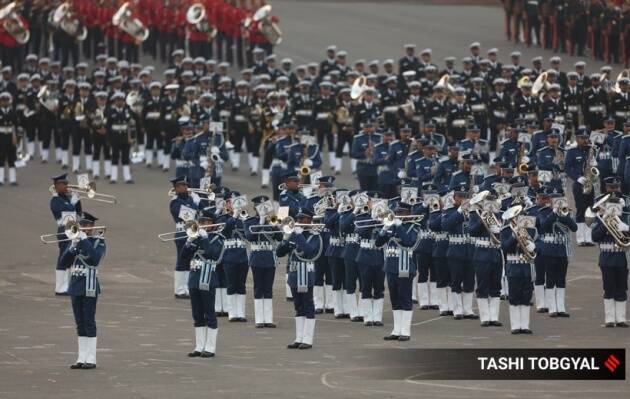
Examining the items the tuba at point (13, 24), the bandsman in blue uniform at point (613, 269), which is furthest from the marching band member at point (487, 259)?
the tuba at point (13, 24)

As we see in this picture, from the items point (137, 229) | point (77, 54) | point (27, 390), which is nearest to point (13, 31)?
point (77, 54)

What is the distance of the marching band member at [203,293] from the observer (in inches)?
1173

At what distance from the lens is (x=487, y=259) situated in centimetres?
3303

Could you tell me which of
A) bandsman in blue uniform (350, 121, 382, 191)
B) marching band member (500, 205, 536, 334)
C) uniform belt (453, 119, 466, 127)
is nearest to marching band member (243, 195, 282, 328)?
marching band member (500, 205, 536, 334)

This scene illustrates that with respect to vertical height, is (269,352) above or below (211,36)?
below

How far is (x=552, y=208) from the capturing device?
33.3m

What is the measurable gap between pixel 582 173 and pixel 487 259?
798 centimetres

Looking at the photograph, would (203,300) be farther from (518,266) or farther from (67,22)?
(67,22)

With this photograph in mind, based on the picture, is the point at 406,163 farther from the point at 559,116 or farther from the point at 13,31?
the point at 13,31

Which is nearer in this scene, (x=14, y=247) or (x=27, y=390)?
(x=27, y=390)

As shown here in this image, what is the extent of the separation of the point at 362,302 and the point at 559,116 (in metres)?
14.8

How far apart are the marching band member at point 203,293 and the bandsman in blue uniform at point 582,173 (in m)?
12.4

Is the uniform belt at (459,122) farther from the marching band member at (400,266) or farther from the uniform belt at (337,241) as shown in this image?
the marching band member at (400,266)

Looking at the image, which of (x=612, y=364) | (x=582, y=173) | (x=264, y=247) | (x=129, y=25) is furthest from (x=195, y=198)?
(x=129, y=25)
